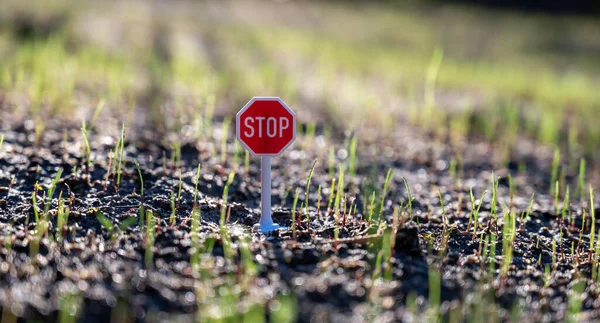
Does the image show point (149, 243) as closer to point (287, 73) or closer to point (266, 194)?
point (266, 194)

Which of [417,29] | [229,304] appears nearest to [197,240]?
[229,304]

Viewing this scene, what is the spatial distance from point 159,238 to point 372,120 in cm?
→ 230

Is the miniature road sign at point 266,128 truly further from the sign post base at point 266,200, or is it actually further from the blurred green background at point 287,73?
the blurred green background at point 287,73

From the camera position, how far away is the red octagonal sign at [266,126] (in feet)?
5.92

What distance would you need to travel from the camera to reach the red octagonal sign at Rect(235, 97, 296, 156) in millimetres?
1806

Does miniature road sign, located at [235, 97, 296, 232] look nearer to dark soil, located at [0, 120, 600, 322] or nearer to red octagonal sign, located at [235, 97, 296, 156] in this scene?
red octagonal sign, located at [235, 97, 296, 156]

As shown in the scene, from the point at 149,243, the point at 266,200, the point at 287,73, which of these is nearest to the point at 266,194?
the point at 266,200

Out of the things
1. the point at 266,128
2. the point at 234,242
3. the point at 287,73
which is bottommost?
the point at 234,242

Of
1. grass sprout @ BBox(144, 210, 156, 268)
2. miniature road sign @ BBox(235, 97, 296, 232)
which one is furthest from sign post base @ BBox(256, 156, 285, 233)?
grass sprout @ BBox(144, 210, 156, 268)

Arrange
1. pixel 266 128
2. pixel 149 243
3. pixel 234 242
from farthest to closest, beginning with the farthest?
pixel 266 128 < pixel 234 242 < pixel 149 243

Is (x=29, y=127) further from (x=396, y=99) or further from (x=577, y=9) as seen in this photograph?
(x=577, y=9)

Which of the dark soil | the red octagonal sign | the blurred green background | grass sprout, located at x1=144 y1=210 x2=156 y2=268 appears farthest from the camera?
A: the blurred green background

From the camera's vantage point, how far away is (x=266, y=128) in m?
1.82

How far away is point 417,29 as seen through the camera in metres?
9.73
